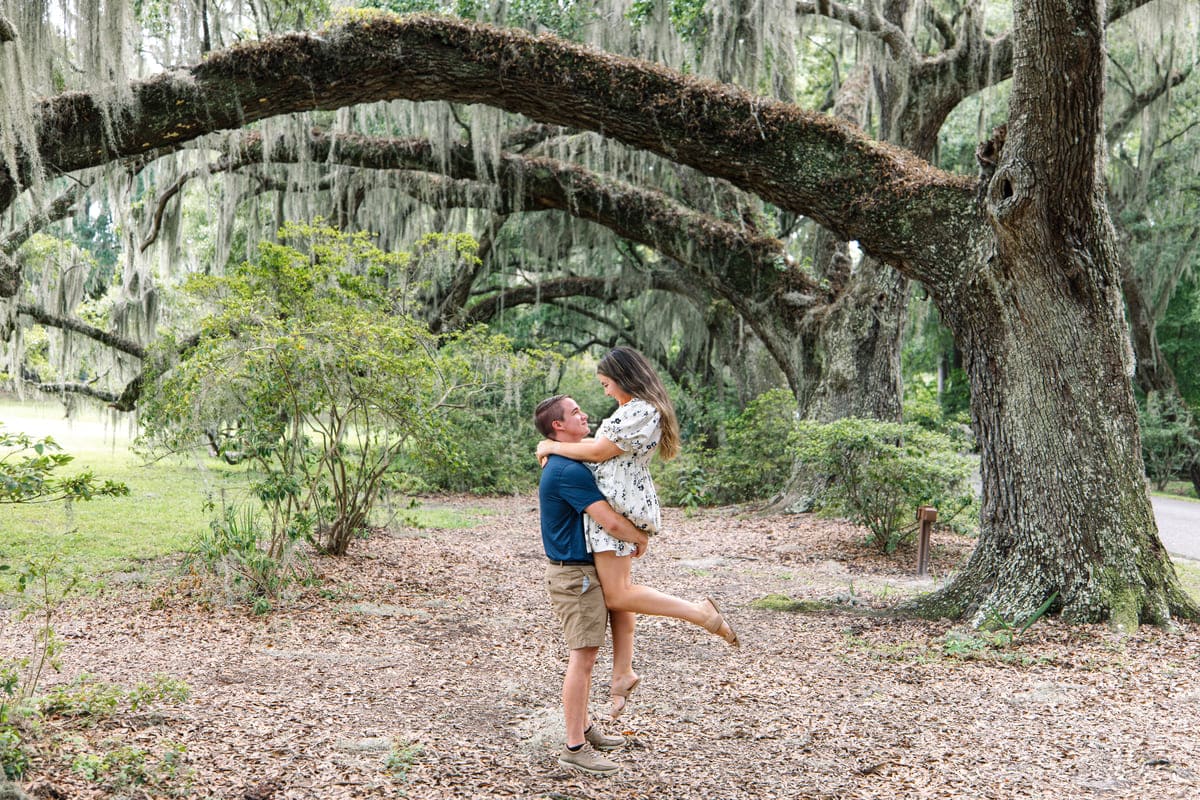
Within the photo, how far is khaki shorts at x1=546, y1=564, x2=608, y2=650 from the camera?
3361 mm

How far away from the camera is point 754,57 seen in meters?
9.23

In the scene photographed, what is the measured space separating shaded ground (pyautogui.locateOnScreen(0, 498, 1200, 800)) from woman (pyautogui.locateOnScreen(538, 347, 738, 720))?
56 cm

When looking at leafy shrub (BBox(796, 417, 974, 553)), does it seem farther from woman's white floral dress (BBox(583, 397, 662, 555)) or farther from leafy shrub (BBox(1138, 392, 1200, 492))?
leafy shrub (BBox(1138, 392, 1200, 492))

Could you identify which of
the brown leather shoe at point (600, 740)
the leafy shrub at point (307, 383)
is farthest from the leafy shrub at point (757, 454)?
the brown leather shoe at point (600, 740)

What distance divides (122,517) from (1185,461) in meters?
17.2

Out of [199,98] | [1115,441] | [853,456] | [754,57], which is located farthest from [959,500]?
[199,98]

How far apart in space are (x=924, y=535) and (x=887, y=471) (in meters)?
0.81

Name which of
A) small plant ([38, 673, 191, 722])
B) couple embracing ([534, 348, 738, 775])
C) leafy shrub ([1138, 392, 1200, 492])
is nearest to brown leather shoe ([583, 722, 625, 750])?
couple embracing ([534, 348, 738, 775])

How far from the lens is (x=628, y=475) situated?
338 cm

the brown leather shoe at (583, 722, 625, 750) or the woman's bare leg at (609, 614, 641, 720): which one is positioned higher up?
the woman's bare leg at (609, 614, 641, 720)

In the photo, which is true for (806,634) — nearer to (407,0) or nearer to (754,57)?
(754,57)

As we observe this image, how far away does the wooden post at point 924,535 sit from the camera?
7.36 metres

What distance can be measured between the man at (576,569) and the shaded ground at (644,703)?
15 cm

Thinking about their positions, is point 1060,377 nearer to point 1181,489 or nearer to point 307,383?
point 307,383
